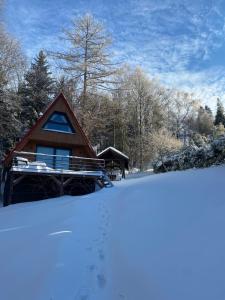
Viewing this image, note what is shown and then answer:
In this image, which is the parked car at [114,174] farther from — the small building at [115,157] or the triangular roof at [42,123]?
the triangular roof at [42,123]

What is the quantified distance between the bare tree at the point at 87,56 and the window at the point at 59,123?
741 centimetres

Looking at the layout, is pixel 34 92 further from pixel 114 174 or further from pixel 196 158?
pixel 196 158

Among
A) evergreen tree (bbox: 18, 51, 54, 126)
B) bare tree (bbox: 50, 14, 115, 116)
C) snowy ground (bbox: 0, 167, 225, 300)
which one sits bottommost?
snowy ground (bbox: 0, 167, 225, 300)

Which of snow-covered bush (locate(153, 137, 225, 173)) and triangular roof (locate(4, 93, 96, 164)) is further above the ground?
triangular roof (locate(4, 93, 96, 164))

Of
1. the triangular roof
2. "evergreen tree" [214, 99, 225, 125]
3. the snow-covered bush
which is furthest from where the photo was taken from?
"evergreen tree" [214, 99, 225, 125]

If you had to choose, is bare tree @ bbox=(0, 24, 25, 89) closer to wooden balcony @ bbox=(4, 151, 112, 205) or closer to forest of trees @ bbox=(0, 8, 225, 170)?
forest of trees @ bbox=(0, 8, 225, 170)

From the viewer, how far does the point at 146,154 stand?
3303 centimetres

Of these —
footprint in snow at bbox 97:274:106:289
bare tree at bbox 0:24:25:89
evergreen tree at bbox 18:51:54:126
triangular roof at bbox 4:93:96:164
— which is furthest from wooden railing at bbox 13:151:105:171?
footprint in snow at bbox 97:274:106:289

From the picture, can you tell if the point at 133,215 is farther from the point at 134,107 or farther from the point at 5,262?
the point at 134,107

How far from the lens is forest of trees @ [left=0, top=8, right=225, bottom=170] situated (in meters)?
22.3

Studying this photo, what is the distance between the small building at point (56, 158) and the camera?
16.0 m

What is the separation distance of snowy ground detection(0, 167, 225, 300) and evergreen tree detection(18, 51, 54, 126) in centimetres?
1960

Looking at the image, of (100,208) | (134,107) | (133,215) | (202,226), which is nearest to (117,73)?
(134,107)

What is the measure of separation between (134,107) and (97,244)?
96.5 ft
